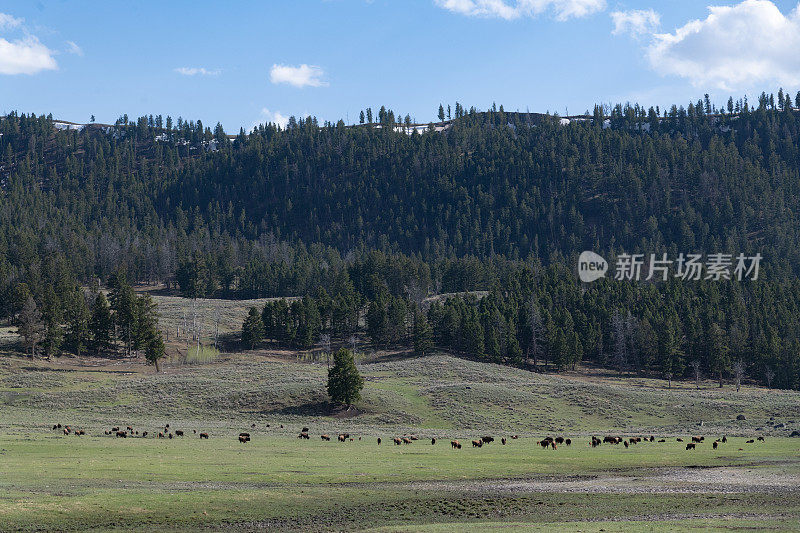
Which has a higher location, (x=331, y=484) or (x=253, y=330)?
(x=253, y=330)

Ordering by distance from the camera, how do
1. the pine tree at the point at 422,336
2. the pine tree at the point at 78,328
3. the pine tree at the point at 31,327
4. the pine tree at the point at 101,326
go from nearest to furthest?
the pine tree at the point at 31,327 → the pine tree at the point at 78,328 → the pine tree at the point at 101,326 → the pine tree at the point at 422,336

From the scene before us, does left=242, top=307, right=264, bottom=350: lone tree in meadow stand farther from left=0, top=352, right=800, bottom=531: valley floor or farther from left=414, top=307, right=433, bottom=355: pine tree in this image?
left=0, top=352, right=800, bottom=531: valley floor

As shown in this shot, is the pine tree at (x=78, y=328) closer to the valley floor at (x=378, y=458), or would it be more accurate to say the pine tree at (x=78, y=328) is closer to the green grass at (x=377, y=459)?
the valley floor at (x=378, y=458)

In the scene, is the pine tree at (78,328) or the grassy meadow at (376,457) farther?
the pine tree at (78,328)

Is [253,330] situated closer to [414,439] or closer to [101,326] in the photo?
[101,326]

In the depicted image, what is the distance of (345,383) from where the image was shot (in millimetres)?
85438

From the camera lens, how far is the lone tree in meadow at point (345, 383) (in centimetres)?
8538

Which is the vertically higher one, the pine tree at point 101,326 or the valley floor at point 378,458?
the pine tree at point 101,326

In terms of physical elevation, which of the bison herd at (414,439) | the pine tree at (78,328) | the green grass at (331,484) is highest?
the pine tree at (78,328)

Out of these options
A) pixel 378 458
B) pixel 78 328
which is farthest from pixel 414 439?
pixel 78 328

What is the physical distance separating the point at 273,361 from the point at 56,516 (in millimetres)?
106679

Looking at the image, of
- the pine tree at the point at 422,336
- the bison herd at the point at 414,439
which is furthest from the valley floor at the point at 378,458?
the pine tree at the point at 422,336

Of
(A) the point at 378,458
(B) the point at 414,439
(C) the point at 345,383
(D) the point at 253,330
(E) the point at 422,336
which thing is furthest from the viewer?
(D) the point at 253,330

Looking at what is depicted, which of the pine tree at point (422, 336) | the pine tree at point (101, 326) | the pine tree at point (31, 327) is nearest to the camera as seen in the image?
the pine tree at point (31, 327)
